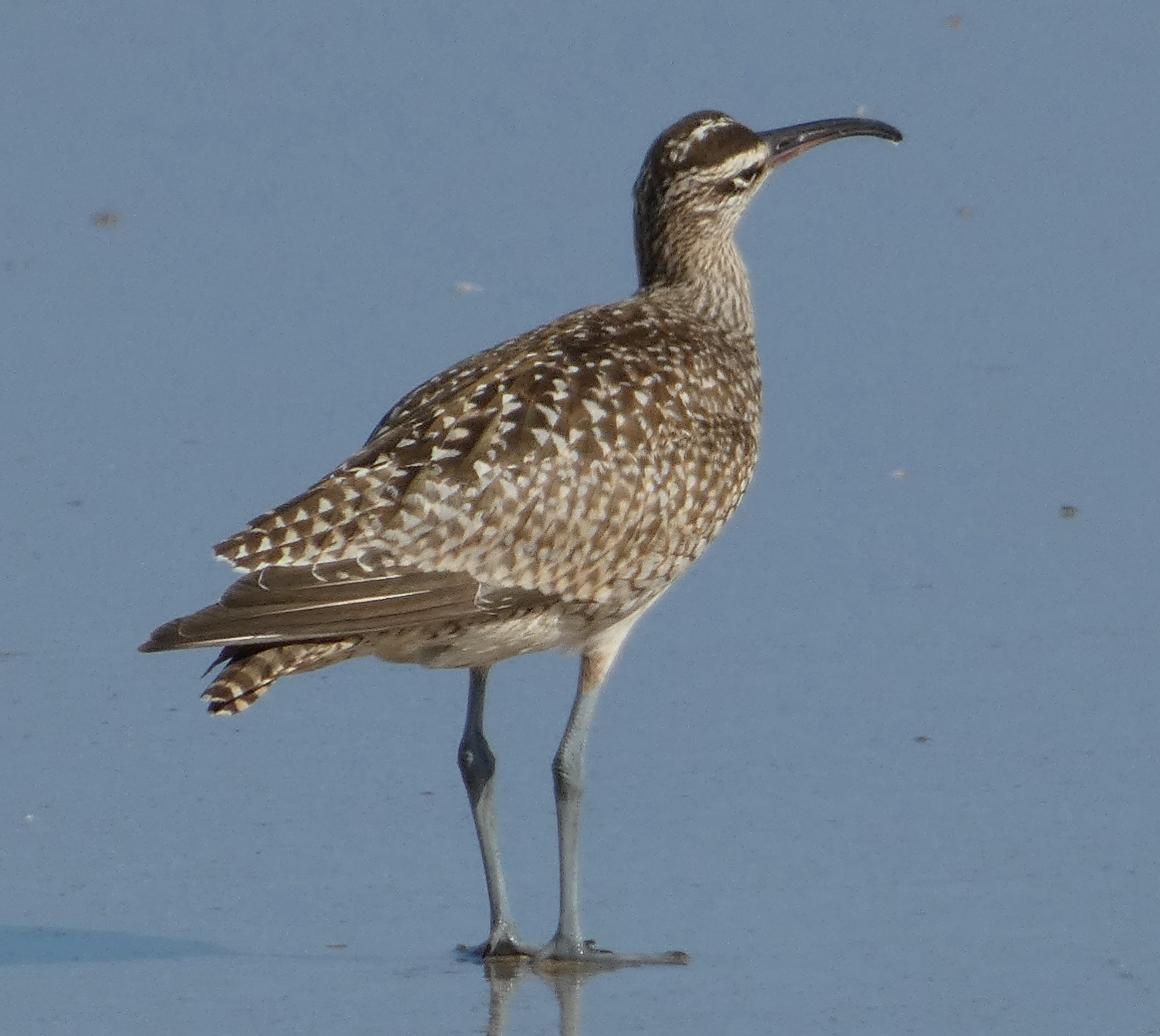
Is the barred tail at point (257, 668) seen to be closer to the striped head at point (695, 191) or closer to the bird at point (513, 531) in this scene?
the bird at point (513, 531)

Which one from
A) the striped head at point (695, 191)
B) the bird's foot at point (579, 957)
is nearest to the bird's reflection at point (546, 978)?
the bird's foot at point (579, 957)

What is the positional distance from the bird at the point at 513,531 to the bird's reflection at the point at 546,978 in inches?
0.9

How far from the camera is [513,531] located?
23.0 ft

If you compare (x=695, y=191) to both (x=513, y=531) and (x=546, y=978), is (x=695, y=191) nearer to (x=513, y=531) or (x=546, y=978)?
(x=513, y=531)

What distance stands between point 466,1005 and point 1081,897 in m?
1.61

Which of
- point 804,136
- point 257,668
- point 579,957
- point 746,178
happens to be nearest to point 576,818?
point 579,957

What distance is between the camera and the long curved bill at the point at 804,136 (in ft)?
28.5

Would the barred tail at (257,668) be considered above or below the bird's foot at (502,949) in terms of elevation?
above

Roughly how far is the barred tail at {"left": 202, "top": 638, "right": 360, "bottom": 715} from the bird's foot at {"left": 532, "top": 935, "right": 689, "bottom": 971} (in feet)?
3.18

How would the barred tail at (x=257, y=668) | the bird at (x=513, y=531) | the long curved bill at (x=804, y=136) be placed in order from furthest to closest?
1. the long curved bill at (x=804, y=136)
2. the bird at (x=513, y=531)
3. the barred tail at (x=257, y=668)

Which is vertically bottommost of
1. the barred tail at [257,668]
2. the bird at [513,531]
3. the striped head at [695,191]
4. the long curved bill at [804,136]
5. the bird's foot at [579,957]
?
the bird's foot at [579,957]

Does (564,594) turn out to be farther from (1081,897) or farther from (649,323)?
(1081,897)

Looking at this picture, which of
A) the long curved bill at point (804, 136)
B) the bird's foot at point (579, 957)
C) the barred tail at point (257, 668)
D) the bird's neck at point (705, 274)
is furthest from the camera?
the long curved bill at point (804, 136)

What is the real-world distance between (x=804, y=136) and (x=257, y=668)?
10.5 feet
